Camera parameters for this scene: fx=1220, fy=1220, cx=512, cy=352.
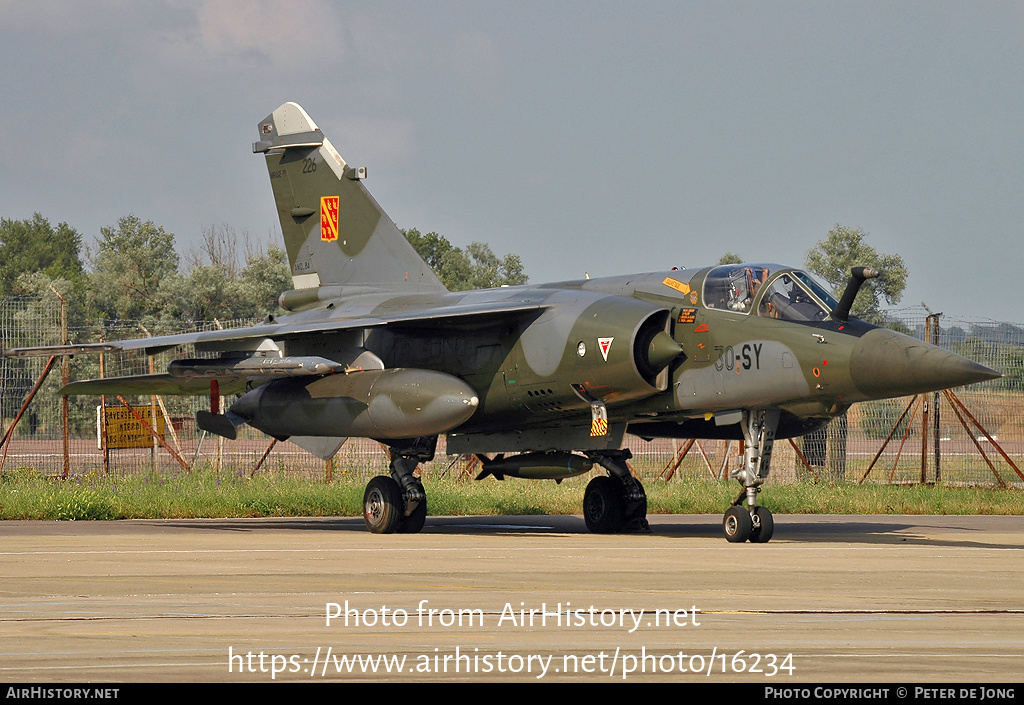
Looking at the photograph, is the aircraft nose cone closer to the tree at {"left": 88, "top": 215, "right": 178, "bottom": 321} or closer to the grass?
the grass

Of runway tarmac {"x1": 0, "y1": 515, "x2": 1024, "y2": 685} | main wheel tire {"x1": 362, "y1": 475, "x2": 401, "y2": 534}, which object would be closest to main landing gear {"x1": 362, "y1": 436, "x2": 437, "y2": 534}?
main wheel tire {"x1": 362, "y1": 475, "x2": 401, "y2": 534}

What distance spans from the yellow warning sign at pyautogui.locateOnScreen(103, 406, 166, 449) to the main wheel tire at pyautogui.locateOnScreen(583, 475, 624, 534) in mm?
9658

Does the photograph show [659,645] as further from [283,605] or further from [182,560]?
[182,560]

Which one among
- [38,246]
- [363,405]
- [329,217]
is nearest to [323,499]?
[329,217]

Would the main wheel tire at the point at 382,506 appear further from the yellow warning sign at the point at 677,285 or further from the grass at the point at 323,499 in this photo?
the yellow warning sign at the point at 677,285

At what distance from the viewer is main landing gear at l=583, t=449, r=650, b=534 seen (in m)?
15.7

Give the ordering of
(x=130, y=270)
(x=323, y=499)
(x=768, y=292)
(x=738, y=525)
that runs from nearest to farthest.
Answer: (x=738, y=525)
(x=768, y=292)
(x=323, y=499)
(x=130, y=270)

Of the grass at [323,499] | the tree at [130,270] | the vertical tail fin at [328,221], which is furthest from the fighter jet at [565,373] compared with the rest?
the tree at [130,270]

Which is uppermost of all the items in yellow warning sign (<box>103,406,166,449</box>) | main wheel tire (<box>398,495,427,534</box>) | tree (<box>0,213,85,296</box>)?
tree (<box>0,213,85,296</box>)

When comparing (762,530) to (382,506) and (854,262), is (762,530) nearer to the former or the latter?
(382,506)

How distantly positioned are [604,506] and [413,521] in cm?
247

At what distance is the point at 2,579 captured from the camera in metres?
9.25

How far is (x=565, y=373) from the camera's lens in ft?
46.8

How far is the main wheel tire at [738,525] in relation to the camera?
42.6 ft
